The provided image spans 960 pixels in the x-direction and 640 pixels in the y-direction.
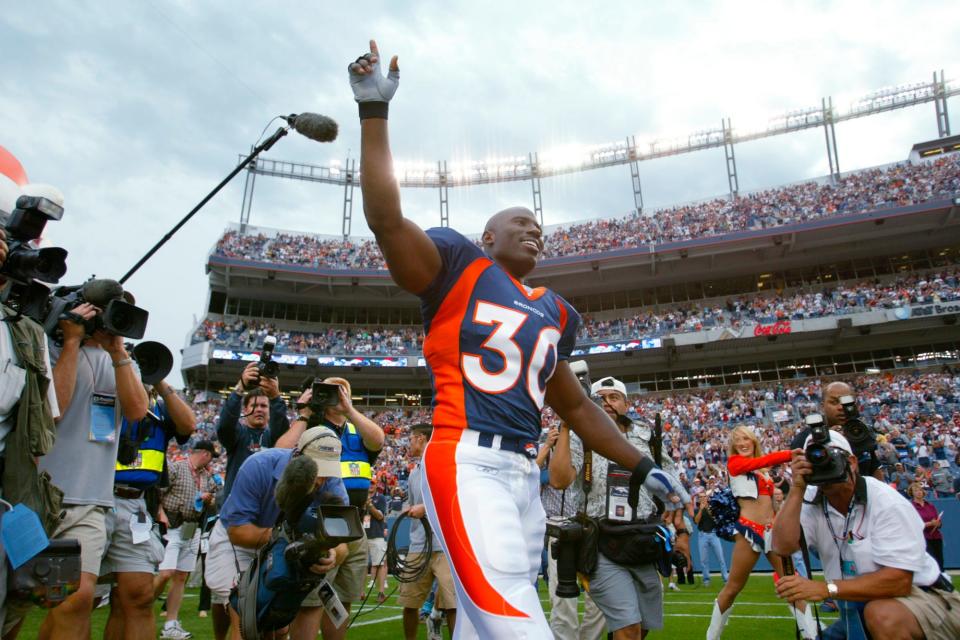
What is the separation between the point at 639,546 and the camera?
168 inches

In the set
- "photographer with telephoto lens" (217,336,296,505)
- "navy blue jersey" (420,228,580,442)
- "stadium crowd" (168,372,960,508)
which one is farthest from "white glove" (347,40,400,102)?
"stadium crowd" (168,372,960,508)

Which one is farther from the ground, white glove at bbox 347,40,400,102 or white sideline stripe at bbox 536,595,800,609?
white glove at bbox 347,40,400,102

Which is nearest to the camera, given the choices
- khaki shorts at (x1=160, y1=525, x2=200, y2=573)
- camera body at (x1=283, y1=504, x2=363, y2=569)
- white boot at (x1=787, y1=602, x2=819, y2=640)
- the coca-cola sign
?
camera body at (x1=283, y1=504, x2=363, y2=569)

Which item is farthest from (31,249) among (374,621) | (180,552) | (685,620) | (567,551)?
(685,620)

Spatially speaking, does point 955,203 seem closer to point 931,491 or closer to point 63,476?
point 931,491

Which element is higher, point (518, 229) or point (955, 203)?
point (955, 203)

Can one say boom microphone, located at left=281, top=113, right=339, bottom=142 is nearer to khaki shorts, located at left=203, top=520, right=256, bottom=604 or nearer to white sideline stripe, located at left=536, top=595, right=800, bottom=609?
khaki shorts, located at left=203, top=520, right=256, bottom=604

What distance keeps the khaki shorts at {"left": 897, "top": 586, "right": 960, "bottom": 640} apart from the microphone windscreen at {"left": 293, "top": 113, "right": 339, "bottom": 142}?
5.53 meters

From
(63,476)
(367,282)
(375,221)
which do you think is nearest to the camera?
(375,221)

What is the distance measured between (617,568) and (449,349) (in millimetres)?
2728

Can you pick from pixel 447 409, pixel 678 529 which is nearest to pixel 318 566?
pixel 447 409

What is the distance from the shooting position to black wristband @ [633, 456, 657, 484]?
2596 mm

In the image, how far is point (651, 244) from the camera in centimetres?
3538

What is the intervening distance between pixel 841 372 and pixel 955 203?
962 cm
